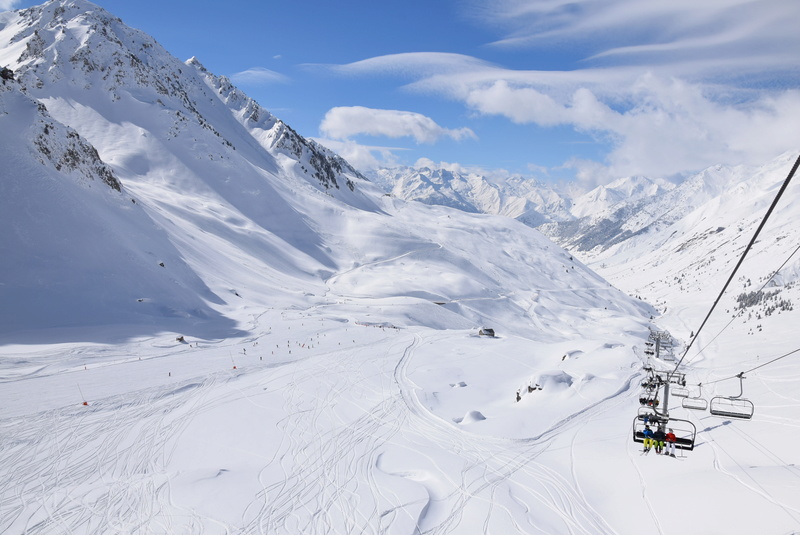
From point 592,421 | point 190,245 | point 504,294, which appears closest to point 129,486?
point 592,421

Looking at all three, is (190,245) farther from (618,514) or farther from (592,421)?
(618,514)

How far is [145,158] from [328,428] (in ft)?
355

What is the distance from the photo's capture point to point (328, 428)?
25.4 metres

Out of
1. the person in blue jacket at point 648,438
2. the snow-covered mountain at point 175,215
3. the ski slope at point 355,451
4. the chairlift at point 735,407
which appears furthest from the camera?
the snow-covered mountain at point 175,215

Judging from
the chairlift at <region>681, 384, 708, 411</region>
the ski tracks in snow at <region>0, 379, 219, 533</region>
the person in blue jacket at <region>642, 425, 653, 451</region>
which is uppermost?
the chairlift at <region>681, 384, 708, 411</region>

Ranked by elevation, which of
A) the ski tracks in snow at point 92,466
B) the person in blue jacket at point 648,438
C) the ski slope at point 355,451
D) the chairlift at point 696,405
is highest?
the chairlift at point 696,405

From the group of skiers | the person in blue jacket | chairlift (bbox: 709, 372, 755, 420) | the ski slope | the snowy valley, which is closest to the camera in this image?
the ski slope

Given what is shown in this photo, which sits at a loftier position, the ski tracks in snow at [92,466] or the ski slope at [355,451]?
the ski slope at [355,451]

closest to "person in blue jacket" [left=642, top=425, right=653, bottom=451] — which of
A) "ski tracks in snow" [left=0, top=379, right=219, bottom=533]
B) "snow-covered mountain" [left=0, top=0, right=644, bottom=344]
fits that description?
"ski tracks in snow" [left=0, top=379, right=219, bottom=533]

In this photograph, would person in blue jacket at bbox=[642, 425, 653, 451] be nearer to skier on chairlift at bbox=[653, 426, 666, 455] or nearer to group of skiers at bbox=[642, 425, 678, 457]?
group of skiers at bbox=[642, 425, 678, 457]

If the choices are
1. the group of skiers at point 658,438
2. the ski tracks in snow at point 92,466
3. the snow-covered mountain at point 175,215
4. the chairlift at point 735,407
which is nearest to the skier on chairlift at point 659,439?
the group of skiers at point 658,438

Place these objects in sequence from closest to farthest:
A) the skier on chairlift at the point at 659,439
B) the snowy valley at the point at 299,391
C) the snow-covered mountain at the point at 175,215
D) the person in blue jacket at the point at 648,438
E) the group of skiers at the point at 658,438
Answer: the snowy valley at the point at 299,391 < the group of skiers at the point at 658,438 < the skier on chairlift at the point at 659,439 < the person in blue jacket at the point at 648,438 < the snow-covered mountain at the point at 175,215

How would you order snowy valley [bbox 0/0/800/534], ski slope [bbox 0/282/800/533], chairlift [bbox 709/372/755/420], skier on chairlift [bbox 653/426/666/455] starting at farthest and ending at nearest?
skier on chairlift [bbox 653/426/666/455]
chairlift [bbox 709/372/755/420]
snowy valley [bbox 0/0/800/534]
ski slope [bbox 0/282/800/533]

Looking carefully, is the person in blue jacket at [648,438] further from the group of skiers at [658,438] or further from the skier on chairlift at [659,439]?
the skier on chairlift at [659,439]
